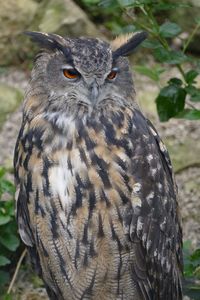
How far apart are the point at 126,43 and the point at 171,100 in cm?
51

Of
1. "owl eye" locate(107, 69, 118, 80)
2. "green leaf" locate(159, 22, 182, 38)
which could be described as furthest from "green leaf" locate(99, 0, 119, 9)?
"owl eye" locate(107, 69, 118, 80)

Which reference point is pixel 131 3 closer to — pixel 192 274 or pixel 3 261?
pixel 192 274

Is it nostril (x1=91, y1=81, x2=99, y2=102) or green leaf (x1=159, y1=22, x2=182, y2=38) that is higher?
green leaf (x1=159, y1=22, x2=182, y2=38)

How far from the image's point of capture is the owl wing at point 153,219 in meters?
3.63

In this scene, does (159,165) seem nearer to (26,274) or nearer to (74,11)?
(26,274)

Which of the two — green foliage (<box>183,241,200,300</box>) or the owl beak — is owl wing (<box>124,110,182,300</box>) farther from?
the owl beak

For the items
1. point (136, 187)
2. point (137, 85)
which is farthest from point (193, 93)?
point (137, 85)

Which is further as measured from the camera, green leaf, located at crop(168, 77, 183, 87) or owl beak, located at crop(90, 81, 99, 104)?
green leaf, located at crop(168, 77, 183, 87)

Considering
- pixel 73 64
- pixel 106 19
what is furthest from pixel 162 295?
pixel 106 19

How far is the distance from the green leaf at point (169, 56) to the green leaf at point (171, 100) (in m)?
0.20

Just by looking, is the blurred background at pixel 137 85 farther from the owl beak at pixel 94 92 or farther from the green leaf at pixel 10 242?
the owl beak at pixel 94 92

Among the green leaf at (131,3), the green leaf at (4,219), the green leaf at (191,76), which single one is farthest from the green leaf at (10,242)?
the green leaf at (131,3)

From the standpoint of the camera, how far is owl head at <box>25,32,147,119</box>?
351cm

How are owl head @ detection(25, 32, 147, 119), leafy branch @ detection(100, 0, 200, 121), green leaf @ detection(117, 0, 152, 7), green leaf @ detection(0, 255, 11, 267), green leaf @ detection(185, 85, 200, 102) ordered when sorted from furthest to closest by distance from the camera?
green leaf @ detection(0, 255, 11, 267) < green leaf @ detection(185, 85, 200, 102) < leafy branch @ detection(100, 0, 200, 121) < green leaf @ detection(117, 0, 152, 7) < owl head @ detection(25, 32, 147, 119)
